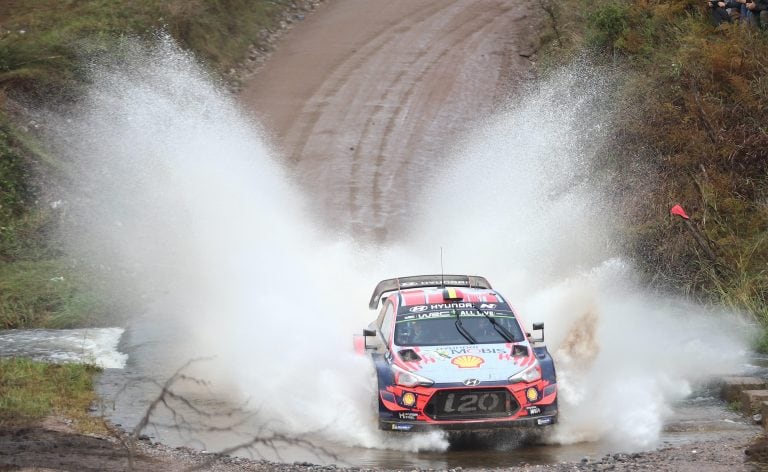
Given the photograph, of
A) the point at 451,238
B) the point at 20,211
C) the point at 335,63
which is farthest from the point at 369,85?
the point at 20,211

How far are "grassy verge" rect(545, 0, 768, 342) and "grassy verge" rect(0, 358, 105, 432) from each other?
9677 mm

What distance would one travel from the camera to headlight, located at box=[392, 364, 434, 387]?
11484 millimetres

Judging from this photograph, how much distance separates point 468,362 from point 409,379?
0.70 meters

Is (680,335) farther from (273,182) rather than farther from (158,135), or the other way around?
(158,135)

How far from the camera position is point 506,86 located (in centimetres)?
2725

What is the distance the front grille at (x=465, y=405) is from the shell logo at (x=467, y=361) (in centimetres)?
43

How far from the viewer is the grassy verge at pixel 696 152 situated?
18312mm

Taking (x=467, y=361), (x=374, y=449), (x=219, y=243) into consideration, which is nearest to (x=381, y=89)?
(x=219, y=243)

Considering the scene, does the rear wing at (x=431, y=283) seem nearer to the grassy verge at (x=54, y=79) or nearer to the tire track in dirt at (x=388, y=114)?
the grassy verge at (x=54, y=79)

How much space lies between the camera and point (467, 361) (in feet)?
39.0

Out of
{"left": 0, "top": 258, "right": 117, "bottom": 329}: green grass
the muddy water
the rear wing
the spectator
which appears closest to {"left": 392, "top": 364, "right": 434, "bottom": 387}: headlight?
the muddy water

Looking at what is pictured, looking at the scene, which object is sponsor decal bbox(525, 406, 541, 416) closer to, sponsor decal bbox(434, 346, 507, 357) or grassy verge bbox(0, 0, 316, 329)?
sponsor decal bbox(434, 346, 507, 357)

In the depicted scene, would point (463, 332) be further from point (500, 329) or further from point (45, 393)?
point (45, 393)

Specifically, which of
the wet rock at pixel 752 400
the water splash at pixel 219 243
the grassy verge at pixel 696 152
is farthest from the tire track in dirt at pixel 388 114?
the wet rock at pixel 752 400
